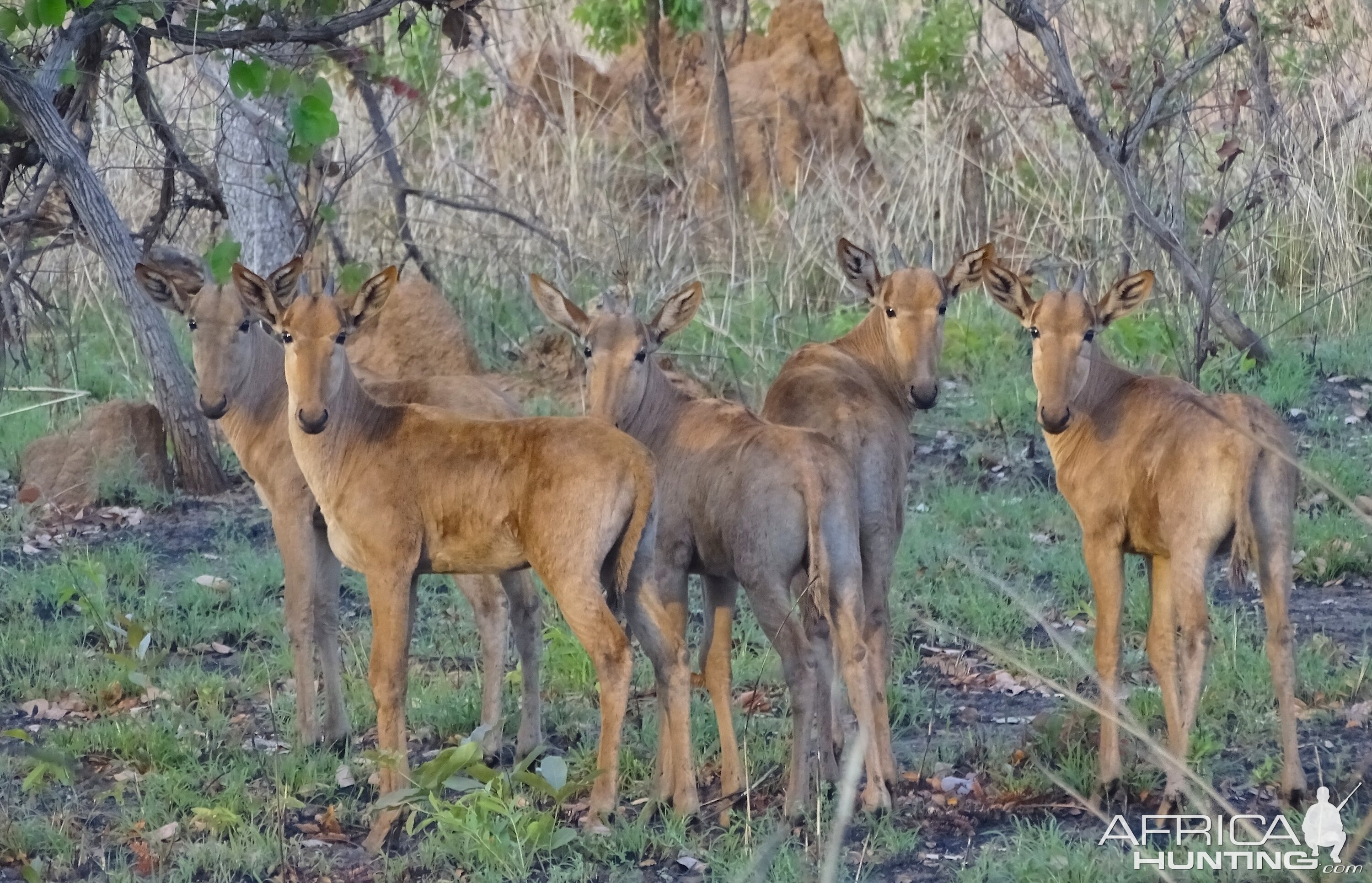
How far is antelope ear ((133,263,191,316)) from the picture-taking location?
8344mm

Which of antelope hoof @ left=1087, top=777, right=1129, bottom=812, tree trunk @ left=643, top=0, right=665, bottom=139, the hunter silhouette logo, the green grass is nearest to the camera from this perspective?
the hunter silhouette logo

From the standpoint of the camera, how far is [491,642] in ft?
25.1

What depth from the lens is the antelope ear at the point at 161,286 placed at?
8344 millimetres

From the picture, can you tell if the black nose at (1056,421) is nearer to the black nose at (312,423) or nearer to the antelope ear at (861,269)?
the antelope ear at (861,269)

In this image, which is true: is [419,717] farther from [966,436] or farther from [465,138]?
[465,138]

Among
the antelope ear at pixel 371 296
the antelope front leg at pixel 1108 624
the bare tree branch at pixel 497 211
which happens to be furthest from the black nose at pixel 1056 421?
the bare tree branch at pixel 497 211

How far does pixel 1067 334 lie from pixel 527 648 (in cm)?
274

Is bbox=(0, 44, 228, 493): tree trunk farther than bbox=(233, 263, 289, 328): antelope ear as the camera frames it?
Yes

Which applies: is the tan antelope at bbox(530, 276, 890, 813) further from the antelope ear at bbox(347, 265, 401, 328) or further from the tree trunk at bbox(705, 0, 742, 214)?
the tree trunk at bbox(705, 0, 742, 214)

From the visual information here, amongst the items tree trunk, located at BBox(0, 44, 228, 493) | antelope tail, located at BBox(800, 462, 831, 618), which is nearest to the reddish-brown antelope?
antelope tail, located at BBox(800, 462, 831, 618)

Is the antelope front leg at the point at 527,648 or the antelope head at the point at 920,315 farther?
the antelope head at the point at 920,315

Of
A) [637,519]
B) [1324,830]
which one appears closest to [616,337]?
[637,519]

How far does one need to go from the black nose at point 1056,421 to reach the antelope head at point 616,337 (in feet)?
5.21

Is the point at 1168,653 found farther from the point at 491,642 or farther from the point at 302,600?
the point at 302,600
